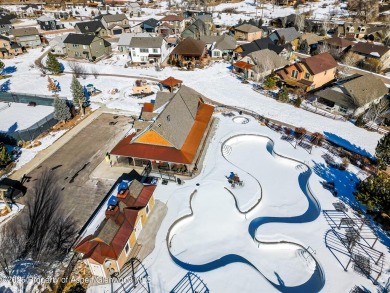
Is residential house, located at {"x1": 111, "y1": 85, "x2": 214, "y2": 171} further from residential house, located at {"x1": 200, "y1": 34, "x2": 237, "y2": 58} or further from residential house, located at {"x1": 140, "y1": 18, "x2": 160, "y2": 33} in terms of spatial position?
residential house, located at {"x1": 140, "y1": 18, "x2": 160, "y2": 33}

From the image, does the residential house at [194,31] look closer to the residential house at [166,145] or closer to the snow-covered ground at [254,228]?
the residential house at [166,145]

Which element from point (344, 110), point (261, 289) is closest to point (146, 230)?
point (261, 289)

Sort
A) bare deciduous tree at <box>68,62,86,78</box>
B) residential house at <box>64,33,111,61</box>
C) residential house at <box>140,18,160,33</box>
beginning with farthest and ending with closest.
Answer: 1. residential house at <box>140,18,160,33</box>
2. residential house at <box>64,33,111,61</box>
3. bare deciduous tree at <box>68,62,86,78</box>

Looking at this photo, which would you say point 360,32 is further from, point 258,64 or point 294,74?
point 258,64

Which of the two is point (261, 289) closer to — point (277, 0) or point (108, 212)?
point (108, 212)

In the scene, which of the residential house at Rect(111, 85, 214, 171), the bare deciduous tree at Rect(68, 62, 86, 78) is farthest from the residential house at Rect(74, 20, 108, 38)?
the residential house at Rect(111, 85, 214, 171)

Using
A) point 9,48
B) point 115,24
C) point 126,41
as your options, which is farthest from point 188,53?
point 9,48
